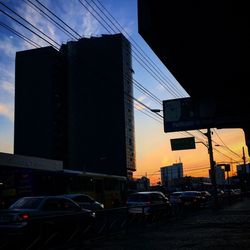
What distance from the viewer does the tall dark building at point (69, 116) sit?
129750 millimetres

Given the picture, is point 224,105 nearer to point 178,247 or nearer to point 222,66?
point 222,66

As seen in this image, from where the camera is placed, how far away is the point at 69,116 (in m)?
136

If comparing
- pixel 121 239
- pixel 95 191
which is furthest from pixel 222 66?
pixel 95 191

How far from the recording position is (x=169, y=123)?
1116 inches

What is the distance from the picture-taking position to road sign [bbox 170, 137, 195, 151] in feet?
125

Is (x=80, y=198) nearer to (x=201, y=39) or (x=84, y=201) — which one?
(x=84, y=201)

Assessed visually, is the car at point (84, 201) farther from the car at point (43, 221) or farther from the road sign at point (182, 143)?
the road sign at point (182, 143)

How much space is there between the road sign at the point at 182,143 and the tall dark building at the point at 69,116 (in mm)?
87532

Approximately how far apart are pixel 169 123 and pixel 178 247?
619 inches

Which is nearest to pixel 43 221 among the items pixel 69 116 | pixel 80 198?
pixel 80 198

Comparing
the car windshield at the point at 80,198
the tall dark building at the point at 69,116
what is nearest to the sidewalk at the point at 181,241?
the car windshield at the point at 80,198

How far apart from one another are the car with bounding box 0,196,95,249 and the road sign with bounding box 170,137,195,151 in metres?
21.2

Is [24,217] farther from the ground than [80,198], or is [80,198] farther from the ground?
[80,198]

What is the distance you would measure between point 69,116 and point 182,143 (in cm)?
10021
